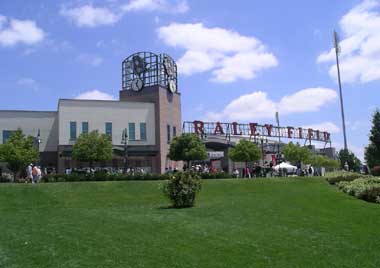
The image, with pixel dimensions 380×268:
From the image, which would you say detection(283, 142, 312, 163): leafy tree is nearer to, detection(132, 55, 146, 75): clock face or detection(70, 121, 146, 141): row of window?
detection(70, 121, 146, 141): row of window

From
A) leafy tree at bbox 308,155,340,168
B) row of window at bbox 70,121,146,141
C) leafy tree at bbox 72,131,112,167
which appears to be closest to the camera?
leafy tree at bbox 72,131,112,167

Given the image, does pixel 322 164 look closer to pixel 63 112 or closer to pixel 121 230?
pixel 63 112

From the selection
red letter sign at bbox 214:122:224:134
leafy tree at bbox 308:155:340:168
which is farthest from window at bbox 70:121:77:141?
leafy tree at bbox 308:155:340:168

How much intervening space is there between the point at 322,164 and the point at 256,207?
80043mm

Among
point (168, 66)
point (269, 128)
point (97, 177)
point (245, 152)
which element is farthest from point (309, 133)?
point (97, 177)

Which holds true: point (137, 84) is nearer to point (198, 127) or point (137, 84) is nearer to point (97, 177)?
point (198, 127)

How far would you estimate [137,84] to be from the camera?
68188 mm

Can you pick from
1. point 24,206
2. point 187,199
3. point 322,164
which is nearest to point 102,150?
point 24,206

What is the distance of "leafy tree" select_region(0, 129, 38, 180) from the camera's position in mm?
44250

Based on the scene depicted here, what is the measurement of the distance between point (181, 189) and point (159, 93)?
149ft

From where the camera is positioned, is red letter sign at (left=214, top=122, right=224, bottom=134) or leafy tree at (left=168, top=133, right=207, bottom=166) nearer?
leafy tree at (left=168, top=133, right=207, bottom=166)

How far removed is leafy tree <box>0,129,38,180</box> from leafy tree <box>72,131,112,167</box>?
7.04 meters

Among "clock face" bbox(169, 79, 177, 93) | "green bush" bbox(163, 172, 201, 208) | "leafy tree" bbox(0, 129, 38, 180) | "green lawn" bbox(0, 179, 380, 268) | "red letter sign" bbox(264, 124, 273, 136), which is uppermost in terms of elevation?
"clock face" bbox(169, 79, 177, 93)

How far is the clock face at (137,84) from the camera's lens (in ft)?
223
